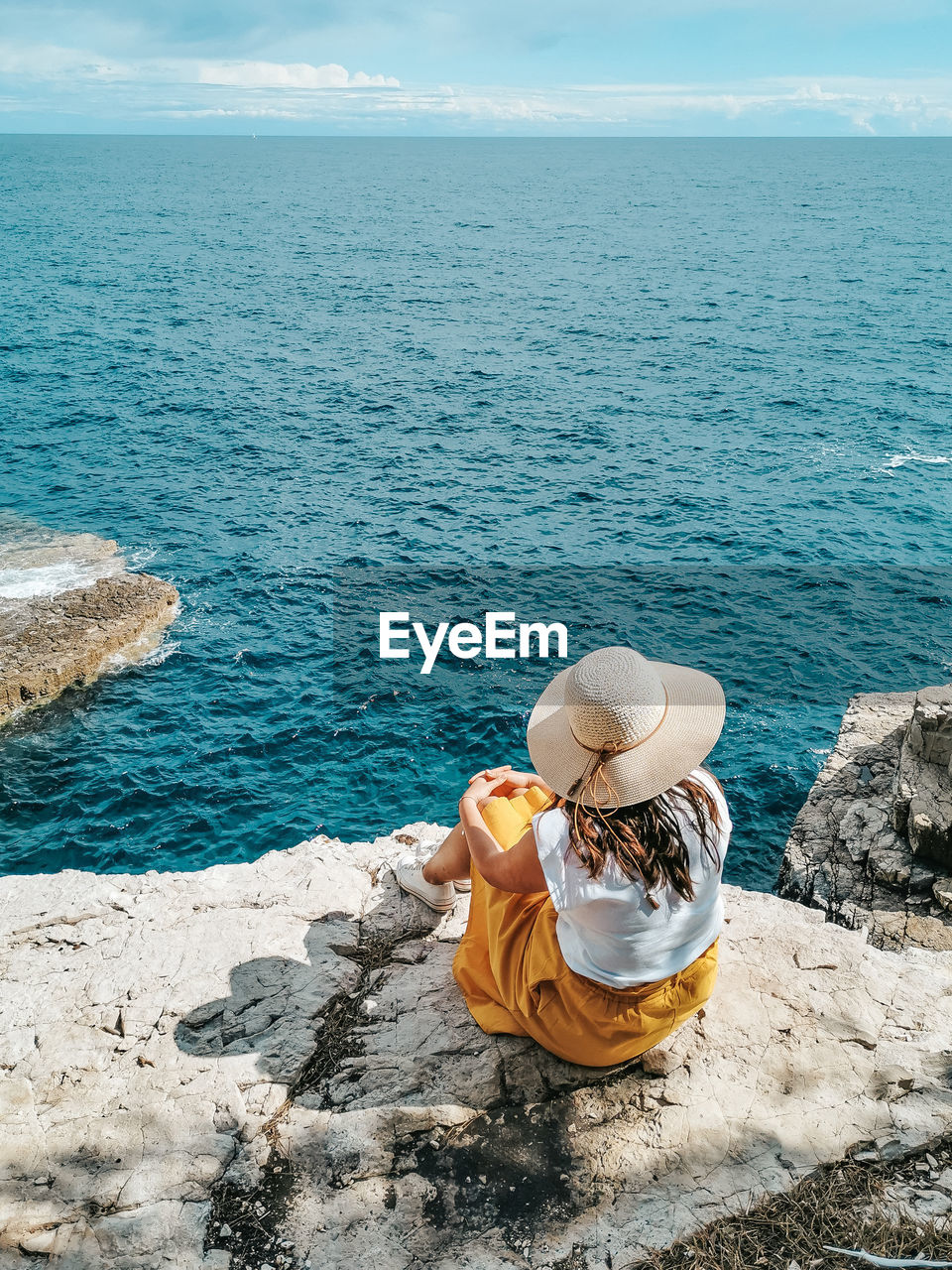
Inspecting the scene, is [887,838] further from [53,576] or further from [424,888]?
[53,576]

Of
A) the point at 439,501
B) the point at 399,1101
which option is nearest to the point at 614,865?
the point at 399,1101

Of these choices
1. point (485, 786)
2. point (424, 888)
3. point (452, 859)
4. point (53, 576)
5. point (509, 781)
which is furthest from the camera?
point (53, 576)

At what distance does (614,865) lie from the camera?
4.37 m

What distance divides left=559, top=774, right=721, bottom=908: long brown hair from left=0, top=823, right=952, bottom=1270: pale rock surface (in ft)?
5.64

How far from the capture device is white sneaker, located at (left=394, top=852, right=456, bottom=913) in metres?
7.09

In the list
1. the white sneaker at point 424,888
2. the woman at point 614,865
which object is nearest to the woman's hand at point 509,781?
the woman at point 614,865

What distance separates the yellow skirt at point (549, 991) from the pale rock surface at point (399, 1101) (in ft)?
1.19

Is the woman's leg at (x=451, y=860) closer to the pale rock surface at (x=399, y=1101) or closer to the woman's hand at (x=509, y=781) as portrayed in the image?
the woman's hand at (x=509, y=781)

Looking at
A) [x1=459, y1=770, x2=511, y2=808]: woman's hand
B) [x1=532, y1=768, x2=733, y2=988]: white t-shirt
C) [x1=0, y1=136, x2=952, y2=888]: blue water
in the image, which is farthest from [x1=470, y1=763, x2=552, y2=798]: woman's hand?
[x1=0, y1=136, x2=952, y2=888]: blue water

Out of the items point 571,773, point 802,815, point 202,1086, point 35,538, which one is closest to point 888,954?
Result: point 571,773

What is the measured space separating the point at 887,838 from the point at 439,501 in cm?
1863

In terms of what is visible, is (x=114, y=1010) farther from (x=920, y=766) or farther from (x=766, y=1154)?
(x=920, y=766)

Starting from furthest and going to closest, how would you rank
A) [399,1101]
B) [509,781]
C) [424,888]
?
[424,888] → [509,781] → [399,1101]

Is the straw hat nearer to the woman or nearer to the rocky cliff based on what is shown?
the woman
